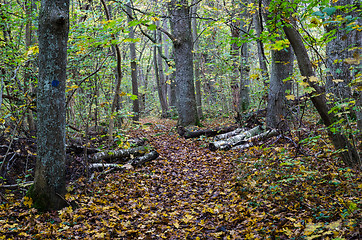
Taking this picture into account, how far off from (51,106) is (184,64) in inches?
298

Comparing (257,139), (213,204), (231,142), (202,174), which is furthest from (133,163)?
(257,139)

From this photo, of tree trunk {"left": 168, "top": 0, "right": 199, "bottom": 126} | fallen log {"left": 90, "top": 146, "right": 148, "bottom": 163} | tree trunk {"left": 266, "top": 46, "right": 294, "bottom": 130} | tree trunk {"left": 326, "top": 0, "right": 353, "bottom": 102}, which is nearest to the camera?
tree trunk {"left": 326, "top": 0, "right": 353, "bottom": 102}

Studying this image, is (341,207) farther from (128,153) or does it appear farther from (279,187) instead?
(128,153)

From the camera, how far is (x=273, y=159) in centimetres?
561

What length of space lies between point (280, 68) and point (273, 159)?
3314 millimetres

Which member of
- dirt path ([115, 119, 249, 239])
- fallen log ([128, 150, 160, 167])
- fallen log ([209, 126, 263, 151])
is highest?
fallen log ([209, 126, 263, 151])

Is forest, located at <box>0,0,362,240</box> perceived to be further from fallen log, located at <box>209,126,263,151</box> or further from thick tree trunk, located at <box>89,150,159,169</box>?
A: fallen log, located at <box>209,126,263,151</box>

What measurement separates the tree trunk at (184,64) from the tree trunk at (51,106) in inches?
280

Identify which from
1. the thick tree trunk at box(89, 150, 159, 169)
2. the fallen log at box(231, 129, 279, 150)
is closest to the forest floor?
the thick tree trunk at box(89, 150, 159, 169)

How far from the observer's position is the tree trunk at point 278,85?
24.8ft

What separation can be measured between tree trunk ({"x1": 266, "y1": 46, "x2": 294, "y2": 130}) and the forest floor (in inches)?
74.1

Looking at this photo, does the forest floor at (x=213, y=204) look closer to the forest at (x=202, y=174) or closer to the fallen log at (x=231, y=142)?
the forest at (x=202, y=174)

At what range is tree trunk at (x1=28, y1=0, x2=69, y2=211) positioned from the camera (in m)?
4.00

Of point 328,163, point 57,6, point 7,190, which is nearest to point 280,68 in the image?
point 328,163
